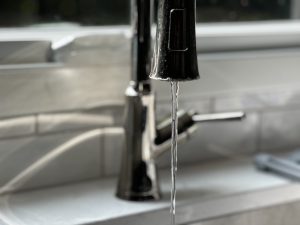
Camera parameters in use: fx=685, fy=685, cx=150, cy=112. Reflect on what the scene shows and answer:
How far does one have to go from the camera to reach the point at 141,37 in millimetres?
977

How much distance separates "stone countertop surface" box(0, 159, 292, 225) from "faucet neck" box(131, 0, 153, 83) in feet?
0.63

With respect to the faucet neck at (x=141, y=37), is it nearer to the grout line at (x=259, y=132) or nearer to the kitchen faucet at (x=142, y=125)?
the kitchen faucet at (x=142, y=125)

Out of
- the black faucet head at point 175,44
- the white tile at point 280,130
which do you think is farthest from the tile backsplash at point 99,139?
the black faucet head at point 175,44

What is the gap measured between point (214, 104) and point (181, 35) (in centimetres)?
45

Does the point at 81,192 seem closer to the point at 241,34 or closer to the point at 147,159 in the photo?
the point at 147,159

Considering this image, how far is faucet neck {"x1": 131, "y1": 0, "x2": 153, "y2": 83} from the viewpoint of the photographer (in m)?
0.97

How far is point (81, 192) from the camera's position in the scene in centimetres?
106

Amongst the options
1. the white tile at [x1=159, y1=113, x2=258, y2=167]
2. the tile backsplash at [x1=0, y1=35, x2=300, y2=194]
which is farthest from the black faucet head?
the white tile at [x1=159, y1=113, x2=258, y2=167]

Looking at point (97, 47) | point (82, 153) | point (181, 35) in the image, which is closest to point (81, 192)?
point (82, 153)

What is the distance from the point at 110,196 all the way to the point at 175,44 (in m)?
0.34

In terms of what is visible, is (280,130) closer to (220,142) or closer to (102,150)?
(220,142)

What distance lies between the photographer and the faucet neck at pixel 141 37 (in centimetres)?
97

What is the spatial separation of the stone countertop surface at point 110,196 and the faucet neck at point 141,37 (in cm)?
19

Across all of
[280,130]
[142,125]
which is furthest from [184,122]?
[280,130]
